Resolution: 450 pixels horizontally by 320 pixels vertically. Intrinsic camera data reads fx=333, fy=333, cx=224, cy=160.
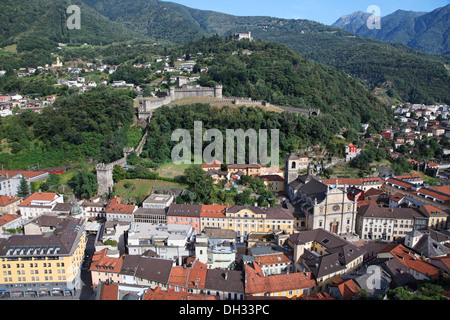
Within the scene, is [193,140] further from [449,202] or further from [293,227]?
[449,202]

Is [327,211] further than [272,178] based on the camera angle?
No

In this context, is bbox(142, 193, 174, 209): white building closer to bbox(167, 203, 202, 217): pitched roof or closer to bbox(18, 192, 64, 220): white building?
bbox(167, 203, 202, 217): pitched roof

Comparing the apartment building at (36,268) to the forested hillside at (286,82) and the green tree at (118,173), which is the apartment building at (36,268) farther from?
the forested hillside at (286,82)

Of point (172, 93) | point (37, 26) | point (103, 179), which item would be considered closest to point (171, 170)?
point (103, 179)

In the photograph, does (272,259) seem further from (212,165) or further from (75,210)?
(75,210)

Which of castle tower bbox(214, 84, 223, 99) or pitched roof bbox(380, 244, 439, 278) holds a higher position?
castle tower bbox(214, 84, 223, 99)

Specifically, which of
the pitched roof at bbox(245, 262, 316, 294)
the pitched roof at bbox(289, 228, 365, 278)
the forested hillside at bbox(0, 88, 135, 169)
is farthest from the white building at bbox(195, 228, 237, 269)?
the forested hillside at bbox(0, 88, 135, 169)
